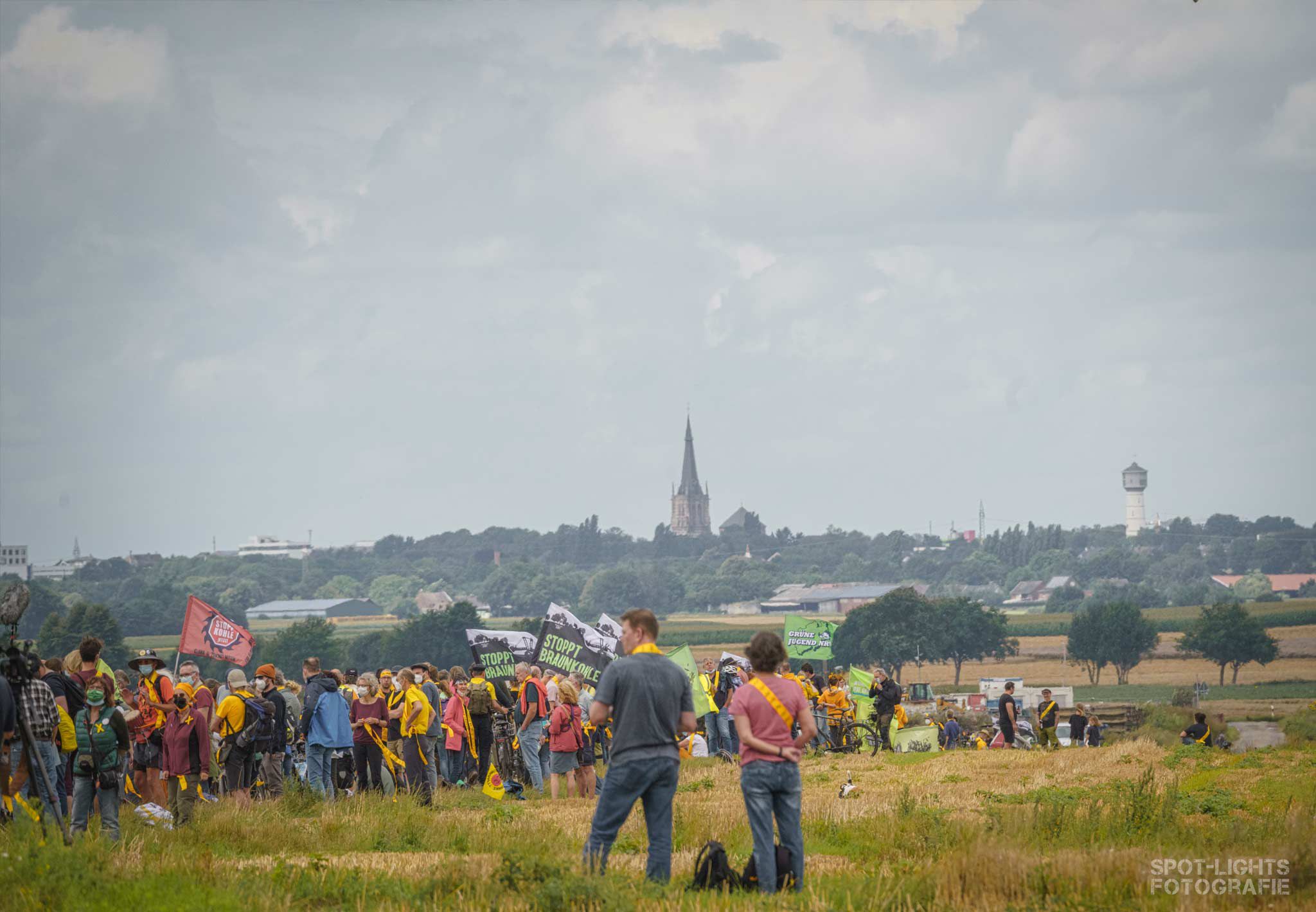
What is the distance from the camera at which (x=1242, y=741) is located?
1832 inches

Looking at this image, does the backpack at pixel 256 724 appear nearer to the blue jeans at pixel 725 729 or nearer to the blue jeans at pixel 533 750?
the blue jeans at pixel 533 750

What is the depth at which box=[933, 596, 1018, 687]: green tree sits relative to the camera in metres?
134


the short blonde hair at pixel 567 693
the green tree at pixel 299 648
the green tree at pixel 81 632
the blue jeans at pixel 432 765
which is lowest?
the green tree at pixel 299 648

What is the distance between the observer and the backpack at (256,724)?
16.6 metres

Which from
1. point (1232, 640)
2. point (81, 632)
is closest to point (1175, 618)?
point (1232, 640)

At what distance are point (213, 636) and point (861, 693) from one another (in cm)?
1171

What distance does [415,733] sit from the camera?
1798cm

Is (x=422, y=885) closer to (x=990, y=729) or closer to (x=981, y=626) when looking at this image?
(x=990, y=729)

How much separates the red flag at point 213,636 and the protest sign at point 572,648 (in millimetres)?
6318

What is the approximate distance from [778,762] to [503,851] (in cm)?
246

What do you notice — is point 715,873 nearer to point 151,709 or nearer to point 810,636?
point 151,709

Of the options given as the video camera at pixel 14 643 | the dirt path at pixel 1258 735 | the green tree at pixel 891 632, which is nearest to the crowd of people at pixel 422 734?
the video camera at pixel 14 643

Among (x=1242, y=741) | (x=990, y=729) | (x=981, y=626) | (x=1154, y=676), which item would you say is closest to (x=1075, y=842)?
(x=990, y=729)

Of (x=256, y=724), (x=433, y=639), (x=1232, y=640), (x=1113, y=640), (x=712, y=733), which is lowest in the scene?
(x=433, y=639)
